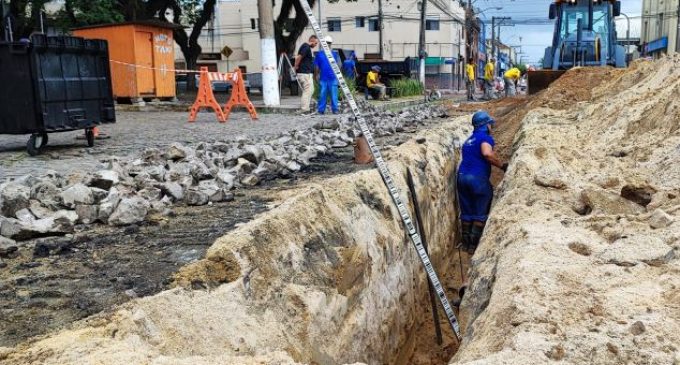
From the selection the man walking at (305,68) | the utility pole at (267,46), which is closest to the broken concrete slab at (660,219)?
the man walking at (305,68)

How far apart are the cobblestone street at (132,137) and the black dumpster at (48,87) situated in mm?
354

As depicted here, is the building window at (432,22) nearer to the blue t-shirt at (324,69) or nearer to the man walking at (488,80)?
→ the man walking at (488,80)

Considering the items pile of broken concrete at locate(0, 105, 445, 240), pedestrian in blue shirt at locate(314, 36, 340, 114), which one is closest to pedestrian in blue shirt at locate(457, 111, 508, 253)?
pile of broken concrete at locate(0, 105, 445, 240)

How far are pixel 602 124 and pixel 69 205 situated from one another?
6376mm

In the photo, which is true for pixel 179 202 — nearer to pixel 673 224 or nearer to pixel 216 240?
pixel 216 240

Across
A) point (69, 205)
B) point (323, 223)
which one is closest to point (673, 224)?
point (323, 223)

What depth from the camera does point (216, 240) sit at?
4.05 m

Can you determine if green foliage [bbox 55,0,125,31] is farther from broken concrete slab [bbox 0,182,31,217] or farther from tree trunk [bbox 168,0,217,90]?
broken concrete slab [bbox 0,182,31,217]

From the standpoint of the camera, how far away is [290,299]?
3.84 m

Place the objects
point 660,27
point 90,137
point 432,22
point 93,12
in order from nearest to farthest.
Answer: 1. point 90,137
2. point 93,12
3. point 660,27
4. point 432,22

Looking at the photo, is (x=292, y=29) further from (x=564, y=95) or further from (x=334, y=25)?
(x=334, y=25)

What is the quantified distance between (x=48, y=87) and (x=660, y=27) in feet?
155

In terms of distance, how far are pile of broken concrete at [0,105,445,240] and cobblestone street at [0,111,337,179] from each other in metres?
1.19

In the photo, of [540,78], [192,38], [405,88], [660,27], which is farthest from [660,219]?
[660,27]
